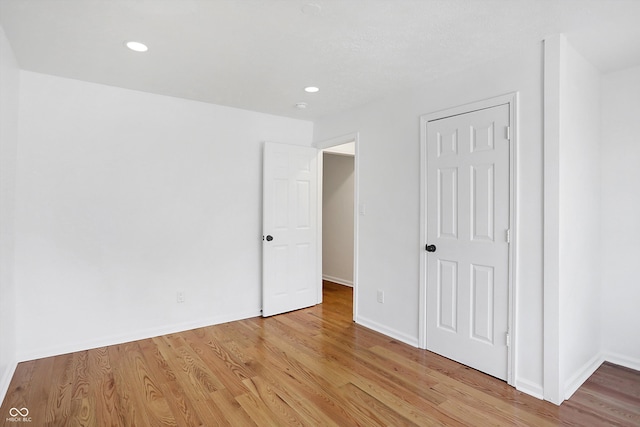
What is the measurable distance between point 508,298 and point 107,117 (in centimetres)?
379

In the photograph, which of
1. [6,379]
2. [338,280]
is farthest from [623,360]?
[6,379]

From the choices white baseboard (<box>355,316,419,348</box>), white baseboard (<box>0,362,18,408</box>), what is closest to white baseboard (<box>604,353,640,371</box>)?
white baseboard (<box>355,316,419,348</box>)

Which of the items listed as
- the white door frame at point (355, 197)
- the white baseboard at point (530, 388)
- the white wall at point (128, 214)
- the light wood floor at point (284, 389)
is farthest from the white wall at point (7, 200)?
the white baseboard at point (530, 388)

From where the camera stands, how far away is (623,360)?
9.25ft

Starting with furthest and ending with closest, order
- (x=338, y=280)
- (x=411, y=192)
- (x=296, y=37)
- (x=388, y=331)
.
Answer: (x=338, y=280)
(x=388, y=331)
(x=411, y=192)
(x=296, y=37)

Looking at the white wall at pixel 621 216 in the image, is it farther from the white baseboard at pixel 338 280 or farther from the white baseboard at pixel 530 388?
the white baseboard at pixel 338 280

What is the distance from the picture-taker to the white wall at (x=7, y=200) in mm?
2296

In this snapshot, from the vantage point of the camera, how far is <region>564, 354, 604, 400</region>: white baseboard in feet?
7.63

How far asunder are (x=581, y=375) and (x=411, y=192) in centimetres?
192

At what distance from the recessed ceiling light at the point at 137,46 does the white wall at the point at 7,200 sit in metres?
0.74

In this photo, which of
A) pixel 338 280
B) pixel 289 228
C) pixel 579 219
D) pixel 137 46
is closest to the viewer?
pixel 137 46

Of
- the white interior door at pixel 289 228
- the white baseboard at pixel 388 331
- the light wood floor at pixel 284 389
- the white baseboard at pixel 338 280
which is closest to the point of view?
the light wood floor at pixel 284 389

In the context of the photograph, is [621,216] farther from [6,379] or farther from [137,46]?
[6,379]

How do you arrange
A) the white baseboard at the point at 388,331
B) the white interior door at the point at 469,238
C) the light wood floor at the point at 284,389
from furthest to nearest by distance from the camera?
the white baseboard at the point at 388,331 < the white interior door at the point at 469,238 < the light wood floor at the point at 284,389
